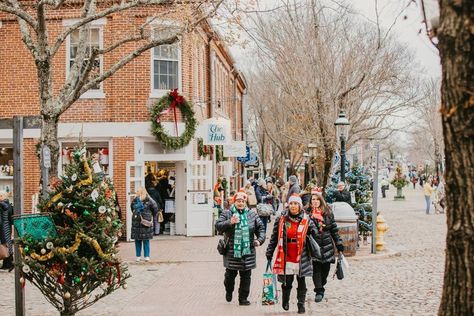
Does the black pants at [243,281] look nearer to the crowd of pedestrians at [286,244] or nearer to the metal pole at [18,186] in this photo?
the crowd of pedestrians at [286,244]

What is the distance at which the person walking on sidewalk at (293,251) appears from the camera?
33.2 feet

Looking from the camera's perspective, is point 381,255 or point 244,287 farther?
point 381,255

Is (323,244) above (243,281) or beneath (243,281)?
above

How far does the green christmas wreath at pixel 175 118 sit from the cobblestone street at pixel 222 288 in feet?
11.0

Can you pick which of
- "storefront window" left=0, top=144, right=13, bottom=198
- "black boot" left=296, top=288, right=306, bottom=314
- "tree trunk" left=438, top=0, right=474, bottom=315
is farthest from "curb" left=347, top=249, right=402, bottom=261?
"tree trunk" left=438, top=0, right=474, bottom=315

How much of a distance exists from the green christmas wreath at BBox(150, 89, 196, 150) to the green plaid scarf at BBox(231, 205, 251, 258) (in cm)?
1103

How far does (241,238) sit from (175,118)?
38.1 ft

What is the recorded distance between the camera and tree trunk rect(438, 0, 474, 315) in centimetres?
416

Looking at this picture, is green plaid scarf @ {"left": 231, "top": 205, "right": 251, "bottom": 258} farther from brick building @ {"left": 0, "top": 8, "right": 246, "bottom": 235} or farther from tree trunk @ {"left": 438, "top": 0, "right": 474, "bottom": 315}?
brick building @ {"left": 0, "top": 8, "right": 246, "bottom": 235}

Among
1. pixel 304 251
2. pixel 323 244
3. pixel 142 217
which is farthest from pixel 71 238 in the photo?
pixel 142 217

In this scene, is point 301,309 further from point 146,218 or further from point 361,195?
point 361,195

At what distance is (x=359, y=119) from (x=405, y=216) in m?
8.32

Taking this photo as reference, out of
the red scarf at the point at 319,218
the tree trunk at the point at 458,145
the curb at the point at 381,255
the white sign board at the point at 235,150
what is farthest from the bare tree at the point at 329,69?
the tree trunk at the point at 458,145

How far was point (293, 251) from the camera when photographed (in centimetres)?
1018
